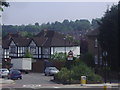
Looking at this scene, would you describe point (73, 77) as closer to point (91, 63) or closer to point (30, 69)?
point (91, 63)

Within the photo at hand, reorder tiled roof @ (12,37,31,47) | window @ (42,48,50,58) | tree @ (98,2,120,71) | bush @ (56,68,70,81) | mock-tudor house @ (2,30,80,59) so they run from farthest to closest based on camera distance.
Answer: tiled roof @ (12,37,31,47) → mock-tudor house @ (2,30,80,59) → window @ (42,48,50,58) → bush @ (56,68,70,81) → tree @ (98,2,120,71)

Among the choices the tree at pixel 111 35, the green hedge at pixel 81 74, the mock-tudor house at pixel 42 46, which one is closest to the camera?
the green hedge at pixel 81 74

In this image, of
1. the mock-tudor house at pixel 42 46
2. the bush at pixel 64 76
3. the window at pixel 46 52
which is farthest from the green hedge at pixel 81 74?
the window at pixel 46 52

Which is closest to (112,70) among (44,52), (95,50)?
(95,50)

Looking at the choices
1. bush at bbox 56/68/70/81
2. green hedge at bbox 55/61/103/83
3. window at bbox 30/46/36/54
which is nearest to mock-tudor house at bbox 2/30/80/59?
window at bbox 30/46/36/54

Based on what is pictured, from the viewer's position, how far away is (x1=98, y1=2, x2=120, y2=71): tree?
44.3 m

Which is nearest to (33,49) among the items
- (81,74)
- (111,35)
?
(111,35)

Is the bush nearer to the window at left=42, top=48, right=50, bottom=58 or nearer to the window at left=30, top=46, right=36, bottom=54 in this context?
the window at left=42, top=48, right=50, bottom=58

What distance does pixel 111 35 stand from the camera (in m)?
45.6

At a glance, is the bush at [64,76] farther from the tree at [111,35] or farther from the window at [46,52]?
the window at [46,52]

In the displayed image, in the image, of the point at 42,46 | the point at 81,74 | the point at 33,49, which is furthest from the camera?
the point at 33,49

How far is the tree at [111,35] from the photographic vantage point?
44.3 m

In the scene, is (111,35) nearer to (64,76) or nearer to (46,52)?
(64,76)

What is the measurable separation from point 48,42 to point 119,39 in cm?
5862
